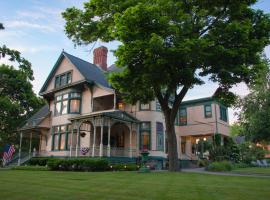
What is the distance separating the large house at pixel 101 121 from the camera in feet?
83.0

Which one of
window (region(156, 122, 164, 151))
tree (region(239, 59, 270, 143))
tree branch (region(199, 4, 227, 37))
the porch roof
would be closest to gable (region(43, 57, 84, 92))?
the porch roof

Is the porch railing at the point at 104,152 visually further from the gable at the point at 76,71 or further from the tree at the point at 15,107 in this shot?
the tree at the point at 15,107

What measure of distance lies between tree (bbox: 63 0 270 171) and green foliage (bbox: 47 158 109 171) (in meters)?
5.00

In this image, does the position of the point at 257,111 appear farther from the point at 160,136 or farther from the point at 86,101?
the point at 86,101

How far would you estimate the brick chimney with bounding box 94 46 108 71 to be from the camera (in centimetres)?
3503

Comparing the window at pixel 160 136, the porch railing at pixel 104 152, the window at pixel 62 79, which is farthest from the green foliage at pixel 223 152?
the window at pixel 62 79

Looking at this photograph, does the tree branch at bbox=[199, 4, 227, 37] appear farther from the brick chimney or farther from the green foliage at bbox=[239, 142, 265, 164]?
the green foliage at bbox=[239, 142, 265, 164]

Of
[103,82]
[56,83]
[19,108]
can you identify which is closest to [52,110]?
[56,83]

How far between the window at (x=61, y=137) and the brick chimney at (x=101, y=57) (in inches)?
385

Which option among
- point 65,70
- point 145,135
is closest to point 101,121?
point 145,135

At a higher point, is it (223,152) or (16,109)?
(16,109)

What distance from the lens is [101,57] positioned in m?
35.3

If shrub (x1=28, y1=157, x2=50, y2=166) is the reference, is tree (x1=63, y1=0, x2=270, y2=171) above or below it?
above

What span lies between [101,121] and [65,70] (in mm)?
9994
